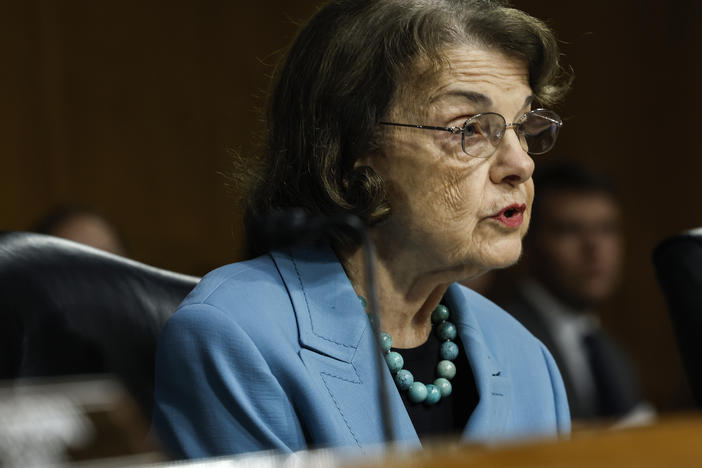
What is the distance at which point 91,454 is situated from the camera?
2.48 ft

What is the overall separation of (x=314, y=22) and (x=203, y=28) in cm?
292

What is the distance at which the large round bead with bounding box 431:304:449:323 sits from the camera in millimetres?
1835

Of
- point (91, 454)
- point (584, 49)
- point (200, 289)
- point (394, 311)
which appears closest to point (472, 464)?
point (91, 454)

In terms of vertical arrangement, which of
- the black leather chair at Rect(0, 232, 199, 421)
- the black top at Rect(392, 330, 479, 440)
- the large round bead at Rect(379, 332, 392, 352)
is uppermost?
the black leather chair at Rect(0, 232, 199, 421)

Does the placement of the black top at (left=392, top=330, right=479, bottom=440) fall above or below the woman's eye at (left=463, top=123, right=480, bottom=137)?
below

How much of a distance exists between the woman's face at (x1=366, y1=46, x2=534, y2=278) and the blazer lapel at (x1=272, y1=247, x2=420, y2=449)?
0.50ft

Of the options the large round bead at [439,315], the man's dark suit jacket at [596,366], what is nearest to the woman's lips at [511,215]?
the large round bead at [439,315]

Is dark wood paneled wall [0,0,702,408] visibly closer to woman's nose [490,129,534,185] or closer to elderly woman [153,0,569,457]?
elderly woman [153,0,569,457]

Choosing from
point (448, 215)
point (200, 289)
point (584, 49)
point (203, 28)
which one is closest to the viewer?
point (200, 289)

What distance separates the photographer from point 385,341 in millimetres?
1685

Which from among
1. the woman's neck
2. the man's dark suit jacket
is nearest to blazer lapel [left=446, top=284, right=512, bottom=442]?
the woman's neck

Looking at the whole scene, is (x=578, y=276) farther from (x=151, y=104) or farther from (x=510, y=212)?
(x=510, y=212)

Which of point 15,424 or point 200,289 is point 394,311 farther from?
point 15,424

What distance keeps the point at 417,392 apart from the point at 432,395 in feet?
0.12
